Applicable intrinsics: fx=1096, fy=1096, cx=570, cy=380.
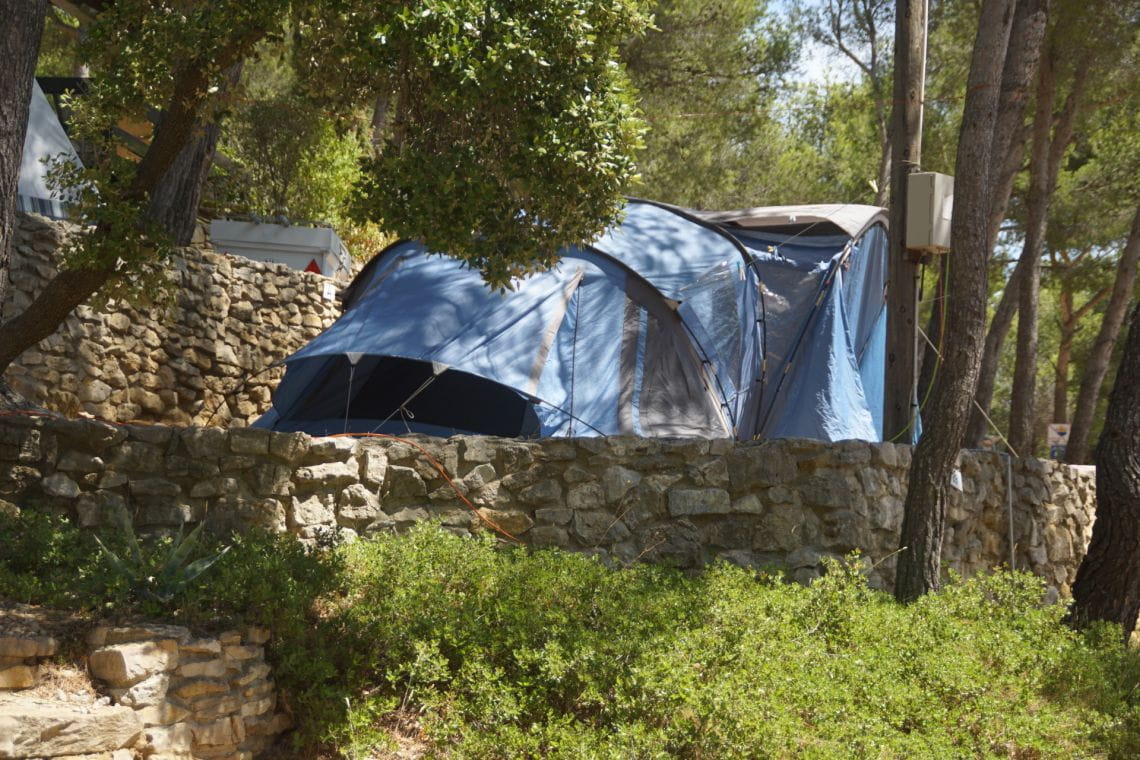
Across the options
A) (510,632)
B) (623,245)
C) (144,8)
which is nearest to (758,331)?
(623,245)

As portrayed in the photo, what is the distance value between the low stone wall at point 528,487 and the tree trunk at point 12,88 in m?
1.16

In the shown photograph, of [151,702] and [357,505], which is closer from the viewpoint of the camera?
[151,702]

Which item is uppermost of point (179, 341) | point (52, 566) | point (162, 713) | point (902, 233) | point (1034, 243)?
point (1034, 243)

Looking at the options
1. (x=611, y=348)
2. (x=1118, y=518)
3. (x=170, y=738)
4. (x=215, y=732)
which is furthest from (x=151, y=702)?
(x=1118, y=518)

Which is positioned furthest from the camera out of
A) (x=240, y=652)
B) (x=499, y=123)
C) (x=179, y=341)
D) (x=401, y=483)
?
(x=179, y=341)

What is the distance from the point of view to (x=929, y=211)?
7543 mm

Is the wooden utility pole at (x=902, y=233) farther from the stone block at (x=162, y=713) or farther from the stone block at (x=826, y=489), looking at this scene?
the stone block at (x=162, y=713)

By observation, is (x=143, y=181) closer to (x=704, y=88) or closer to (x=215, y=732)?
(x=215, y=732)

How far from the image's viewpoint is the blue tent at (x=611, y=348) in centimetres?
762

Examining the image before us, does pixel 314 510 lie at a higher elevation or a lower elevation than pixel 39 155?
lower

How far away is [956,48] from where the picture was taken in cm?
1541

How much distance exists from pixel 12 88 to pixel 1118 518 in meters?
6.47

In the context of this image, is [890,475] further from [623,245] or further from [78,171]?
[78,171]

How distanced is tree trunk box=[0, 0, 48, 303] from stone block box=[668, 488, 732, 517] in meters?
3.76
